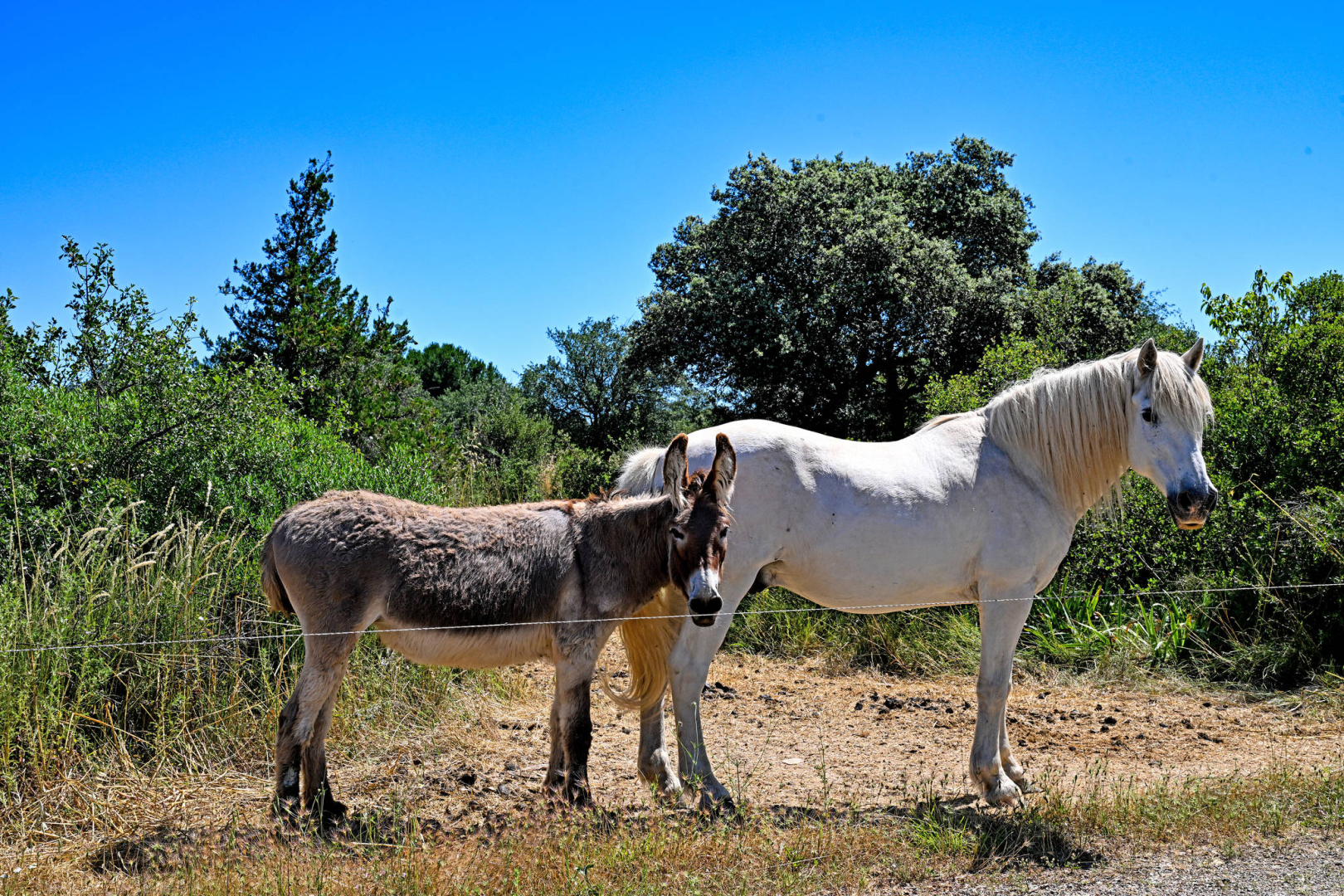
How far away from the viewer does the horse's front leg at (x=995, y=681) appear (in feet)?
17.0

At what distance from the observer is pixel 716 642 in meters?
5.10

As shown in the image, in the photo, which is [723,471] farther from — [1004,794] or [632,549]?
[1004,794]

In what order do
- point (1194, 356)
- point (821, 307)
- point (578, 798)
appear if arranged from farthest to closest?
point (821, 307), point (1194, 356), point (578, 798)

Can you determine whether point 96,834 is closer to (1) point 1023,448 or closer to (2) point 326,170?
(1) point 1023,448

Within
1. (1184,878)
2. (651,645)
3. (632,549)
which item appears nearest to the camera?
(1184,878)

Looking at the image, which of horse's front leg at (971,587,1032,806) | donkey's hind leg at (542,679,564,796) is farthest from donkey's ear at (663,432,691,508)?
horse's front leg at (971,587,1032,806)

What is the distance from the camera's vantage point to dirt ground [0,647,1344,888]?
15.7 feet

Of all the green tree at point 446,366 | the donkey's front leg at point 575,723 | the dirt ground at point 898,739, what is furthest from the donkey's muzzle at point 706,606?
the green tree at point 446,366

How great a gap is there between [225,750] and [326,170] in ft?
26.5

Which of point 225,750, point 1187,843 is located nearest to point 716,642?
point 1187,843

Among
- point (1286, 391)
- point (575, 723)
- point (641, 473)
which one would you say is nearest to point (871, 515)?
point (641, 473)

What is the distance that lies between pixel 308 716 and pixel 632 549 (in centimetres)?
174

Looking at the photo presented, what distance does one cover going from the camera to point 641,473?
5.38m

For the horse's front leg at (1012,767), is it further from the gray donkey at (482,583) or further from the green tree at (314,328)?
the green tree at (314,328)
